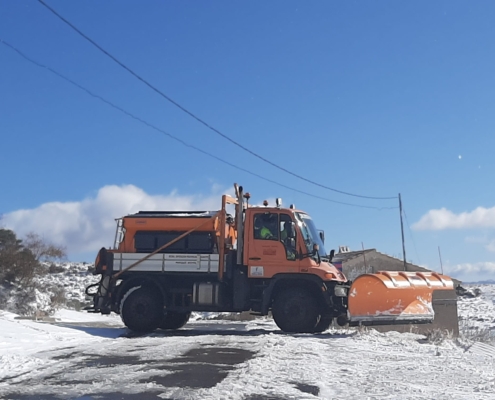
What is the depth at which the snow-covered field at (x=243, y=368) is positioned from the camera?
21.3ft

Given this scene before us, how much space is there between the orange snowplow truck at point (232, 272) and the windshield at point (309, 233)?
3 centimetres

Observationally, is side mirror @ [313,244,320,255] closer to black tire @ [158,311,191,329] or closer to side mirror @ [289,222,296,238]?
side mirror @ [289,222,296,238]

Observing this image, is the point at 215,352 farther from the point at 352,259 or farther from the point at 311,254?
the point at 352,259

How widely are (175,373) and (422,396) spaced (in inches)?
124

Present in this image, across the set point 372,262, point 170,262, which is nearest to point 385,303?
point 170,262

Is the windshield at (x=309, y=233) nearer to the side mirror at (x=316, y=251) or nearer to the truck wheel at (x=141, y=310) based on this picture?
the side mirror at (x=316, y=251)

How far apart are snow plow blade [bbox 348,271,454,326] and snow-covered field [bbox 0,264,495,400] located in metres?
0.61

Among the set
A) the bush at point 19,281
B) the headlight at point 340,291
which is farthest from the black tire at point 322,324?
the bush at point 19,281

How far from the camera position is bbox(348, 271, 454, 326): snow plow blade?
12.8m

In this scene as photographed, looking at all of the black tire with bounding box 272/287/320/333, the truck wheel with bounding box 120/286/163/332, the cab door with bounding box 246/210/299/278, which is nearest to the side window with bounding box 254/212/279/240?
the cab door with bounding box 246/210/299/278

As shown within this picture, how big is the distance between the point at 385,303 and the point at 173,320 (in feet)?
18.5

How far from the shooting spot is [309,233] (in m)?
14.2

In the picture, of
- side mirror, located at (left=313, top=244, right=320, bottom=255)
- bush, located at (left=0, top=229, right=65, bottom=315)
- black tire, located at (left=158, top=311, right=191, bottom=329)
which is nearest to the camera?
side mirror, located at (left=313, top=244, right=320, bottom=255)

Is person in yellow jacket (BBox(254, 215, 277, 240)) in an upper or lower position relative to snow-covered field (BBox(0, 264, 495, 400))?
upper
